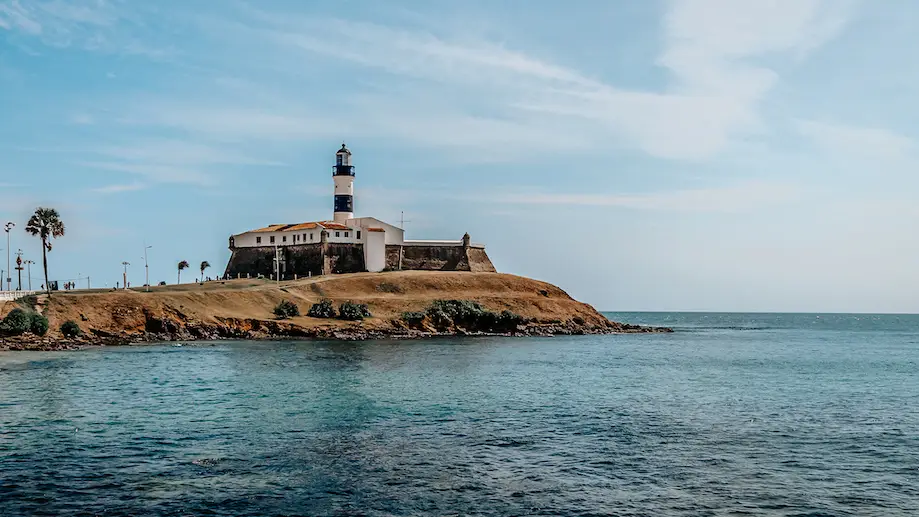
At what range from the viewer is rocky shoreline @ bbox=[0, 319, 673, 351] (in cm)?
6250

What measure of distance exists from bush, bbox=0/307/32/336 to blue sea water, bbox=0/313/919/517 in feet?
35.3

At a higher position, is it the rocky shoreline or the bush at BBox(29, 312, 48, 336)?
the bush at BBox(29, 312, 48, 336)

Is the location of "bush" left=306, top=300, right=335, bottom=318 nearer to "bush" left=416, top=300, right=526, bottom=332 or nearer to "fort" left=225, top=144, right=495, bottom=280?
"bush" left=416, top=300, right=526, bottom=332

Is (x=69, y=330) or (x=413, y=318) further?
(x=413, y=318)

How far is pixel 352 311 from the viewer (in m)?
86.2

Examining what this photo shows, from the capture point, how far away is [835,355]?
7375 cm

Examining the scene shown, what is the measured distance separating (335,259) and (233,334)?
32.5 metres

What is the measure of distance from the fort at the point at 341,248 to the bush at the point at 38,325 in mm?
38369

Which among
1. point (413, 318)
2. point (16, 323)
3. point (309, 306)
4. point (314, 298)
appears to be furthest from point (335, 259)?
point (16, 323)

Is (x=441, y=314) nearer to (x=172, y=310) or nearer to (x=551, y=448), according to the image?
(x=172, y=310)

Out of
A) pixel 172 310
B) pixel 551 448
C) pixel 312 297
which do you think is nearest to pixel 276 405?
pixel 551 448

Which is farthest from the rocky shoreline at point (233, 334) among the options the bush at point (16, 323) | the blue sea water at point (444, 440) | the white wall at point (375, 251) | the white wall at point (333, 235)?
the white wall at point (333, 235)

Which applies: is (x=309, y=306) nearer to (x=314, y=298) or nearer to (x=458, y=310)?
(x=314, y=298)

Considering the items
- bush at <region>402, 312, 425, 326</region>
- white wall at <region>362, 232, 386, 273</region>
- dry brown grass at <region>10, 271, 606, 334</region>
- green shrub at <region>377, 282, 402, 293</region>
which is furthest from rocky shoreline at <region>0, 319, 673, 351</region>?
white wall at <region>362, 232, 386, 273</region>
